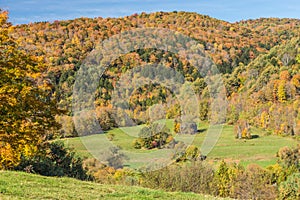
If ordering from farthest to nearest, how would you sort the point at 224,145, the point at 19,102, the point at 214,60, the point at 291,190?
the point at 214,60 → the point at 224,145 → the point at 291,190 → the point at 19,102

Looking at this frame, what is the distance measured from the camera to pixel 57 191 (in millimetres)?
14008

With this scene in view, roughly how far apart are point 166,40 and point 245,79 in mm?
46544

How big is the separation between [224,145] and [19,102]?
106985 millimetres

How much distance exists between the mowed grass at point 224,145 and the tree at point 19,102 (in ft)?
177

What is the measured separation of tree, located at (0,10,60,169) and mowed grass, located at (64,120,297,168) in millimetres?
53853

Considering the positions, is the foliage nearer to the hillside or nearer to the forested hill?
the forested hill

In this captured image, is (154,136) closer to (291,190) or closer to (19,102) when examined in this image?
(291,190)

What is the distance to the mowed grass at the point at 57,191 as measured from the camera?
12539mm

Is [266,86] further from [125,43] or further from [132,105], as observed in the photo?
[132,105]

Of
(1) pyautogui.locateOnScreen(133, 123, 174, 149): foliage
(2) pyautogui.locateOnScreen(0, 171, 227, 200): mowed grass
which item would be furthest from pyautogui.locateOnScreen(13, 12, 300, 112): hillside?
(2) pyautogui.locateOnScreen(0, 171, 227, 200): mowed grass

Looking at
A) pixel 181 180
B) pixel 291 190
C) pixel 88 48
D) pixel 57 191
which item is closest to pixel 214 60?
pixel 88 48

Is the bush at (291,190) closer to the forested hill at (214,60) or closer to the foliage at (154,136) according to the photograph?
the foliage at (154,136)

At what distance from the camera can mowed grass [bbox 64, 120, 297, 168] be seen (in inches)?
3350

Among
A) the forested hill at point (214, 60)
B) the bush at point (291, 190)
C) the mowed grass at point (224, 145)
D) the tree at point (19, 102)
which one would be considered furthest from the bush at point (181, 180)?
the forested hill at point (214, 60)
